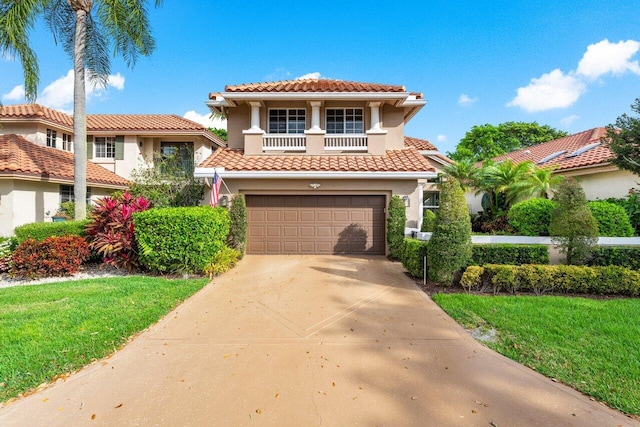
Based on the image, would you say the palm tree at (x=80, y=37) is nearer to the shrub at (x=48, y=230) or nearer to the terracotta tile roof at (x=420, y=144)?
the shrub at (x=48, y=230)

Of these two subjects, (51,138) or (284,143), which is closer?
(284,143)

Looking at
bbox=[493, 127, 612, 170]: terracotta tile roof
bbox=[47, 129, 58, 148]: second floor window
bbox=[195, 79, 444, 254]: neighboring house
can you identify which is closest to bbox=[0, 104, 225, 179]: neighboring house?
bbox=[47, 129, 58, 148]: second floor window

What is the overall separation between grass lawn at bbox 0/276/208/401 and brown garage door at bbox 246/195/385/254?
3.96 meters

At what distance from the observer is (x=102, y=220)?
941cm

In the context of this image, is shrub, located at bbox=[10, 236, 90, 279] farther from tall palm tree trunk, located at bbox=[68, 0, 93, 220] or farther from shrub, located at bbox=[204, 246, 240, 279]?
shrub, located at bbox=[204, 246, 240, 279]

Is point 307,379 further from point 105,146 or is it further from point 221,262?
point 105,146

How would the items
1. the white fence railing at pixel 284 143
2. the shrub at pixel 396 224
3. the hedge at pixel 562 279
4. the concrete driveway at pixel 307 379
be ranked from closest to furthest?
1. the concrete driveway at pixel 307 379
2. the hedge at pixel 562 279
3. the shrub at pixel 396 224
4. the white fence railing at pixel 284 143

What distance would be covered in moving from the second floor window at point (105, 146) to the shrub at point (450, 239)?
18.7m

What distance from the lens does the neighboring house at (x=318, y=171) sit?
11.1 meters

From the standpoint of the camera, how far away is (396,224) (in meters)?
10.8

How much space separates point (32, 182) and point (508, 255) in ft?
57.7

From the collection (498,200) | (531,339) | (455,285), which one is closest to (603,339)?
(531,339)

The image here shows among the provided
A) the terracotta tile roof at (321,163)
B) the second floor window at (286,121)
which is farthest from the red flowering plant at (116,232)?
the second floor window at (286,121)

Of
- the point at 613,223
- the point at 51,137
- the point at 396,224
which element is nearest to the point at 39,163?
the point at 51,137
